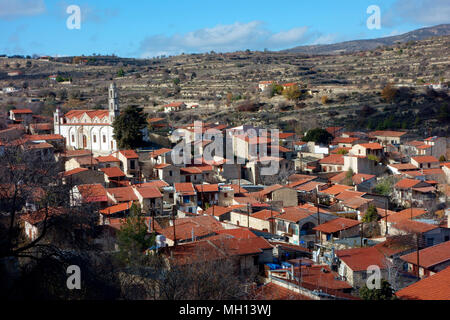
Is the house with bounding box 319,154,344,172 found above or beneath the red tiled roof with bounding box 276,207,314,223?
above

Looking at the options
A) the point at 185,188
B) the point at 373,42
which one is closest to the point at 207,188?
the point at 185,188

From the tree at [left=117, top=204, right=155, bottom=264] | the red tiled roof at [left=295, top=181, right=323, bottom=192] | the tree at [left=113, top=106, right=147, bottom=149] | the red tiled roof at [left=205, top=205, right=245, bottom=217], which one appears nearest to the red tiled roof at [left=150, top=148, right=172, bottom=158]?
the tree at [left=113, top=106, right=147, bottom=149]

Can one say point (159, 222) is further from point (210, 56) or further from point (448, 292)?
point (210, 56)

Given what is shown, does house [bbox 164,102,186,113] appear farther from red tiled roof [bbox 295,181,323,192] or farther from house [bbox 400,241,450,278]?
house [bbox 400,241,450,278]
